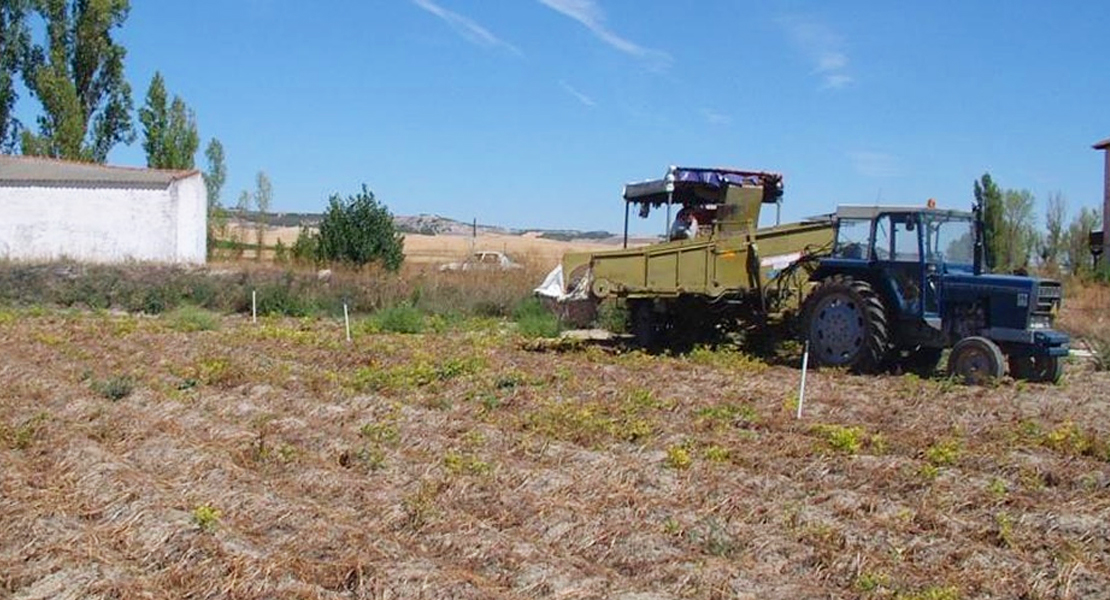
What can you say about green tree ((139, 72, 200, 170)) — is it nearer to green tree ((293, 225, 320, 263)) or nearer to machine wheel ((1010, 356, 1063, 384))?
green tree ((293, 225, 320, 263))

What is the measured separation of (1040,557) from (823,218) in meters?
10.8

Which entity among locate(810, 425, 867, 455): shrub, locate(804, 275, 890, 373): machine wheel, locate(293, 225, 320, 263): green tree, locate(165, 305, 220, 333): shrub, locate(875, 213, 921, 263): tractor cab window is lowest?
locate(165, 305, 220, 333): shrub

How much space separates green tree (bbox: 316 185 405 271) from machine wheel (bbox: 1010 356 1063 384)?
20.8 metres

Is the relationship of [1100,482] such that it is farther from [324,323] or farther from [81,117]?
[81,117]

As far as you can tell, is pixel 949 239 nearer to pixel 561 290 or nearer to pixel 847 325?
pixel 847 325

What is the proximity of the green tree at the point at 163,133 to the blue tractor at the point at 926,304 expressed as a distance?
1261 inches

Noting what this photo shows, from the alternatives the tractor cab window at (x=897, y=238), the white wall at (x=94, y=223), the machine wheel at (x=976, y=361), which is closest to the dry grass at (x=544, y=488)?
the machine wheel at (x=976, y=361)

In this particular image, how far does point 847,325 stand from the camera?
47.8 feet

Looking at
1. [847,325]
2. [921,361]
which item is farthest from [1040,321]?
[847,325]

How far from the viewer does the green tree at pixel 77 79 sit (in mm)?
39625

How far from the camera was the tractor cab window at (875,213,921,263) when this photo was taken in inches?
559

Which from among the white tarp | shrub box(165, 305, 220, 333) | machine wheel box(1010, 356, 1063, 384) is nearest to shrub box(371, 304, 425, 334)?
→ shrub box(165, 305, 220, 333)

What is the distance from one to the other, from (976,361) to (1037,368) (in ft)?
3.25

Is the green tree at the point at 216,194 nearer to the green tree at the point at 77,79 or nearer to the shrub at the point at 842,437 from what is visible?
the green tree at the point at 77,79
